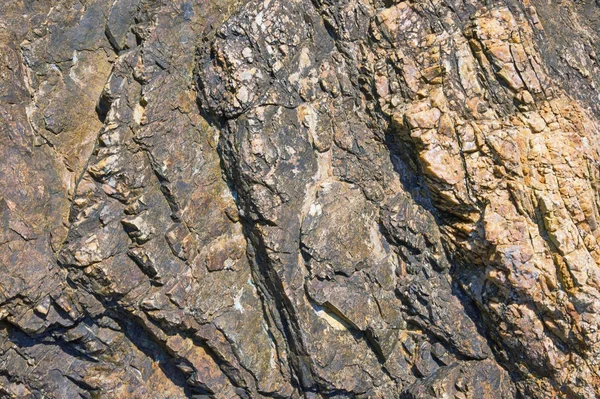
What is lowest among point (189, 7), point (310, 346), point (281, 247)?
point (310, 346)

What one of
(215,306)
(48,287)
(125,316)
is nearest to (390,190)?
(215,306)

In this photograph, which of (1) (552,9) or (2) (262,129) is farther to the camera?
(1) (552,9)

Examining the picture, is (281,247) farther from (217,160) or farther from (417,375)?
(417,375)

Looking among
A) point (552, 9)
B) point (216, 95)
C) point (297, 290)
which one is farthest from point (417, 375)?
point (552, 9)

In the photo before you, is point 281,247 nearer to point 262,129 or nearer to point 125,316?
point 262,129

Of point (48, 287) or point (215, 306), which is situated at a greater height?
point (48, 287)

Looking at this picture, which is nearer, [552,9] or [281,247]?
[281,247]

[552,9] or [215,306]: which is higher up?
[552,9]
